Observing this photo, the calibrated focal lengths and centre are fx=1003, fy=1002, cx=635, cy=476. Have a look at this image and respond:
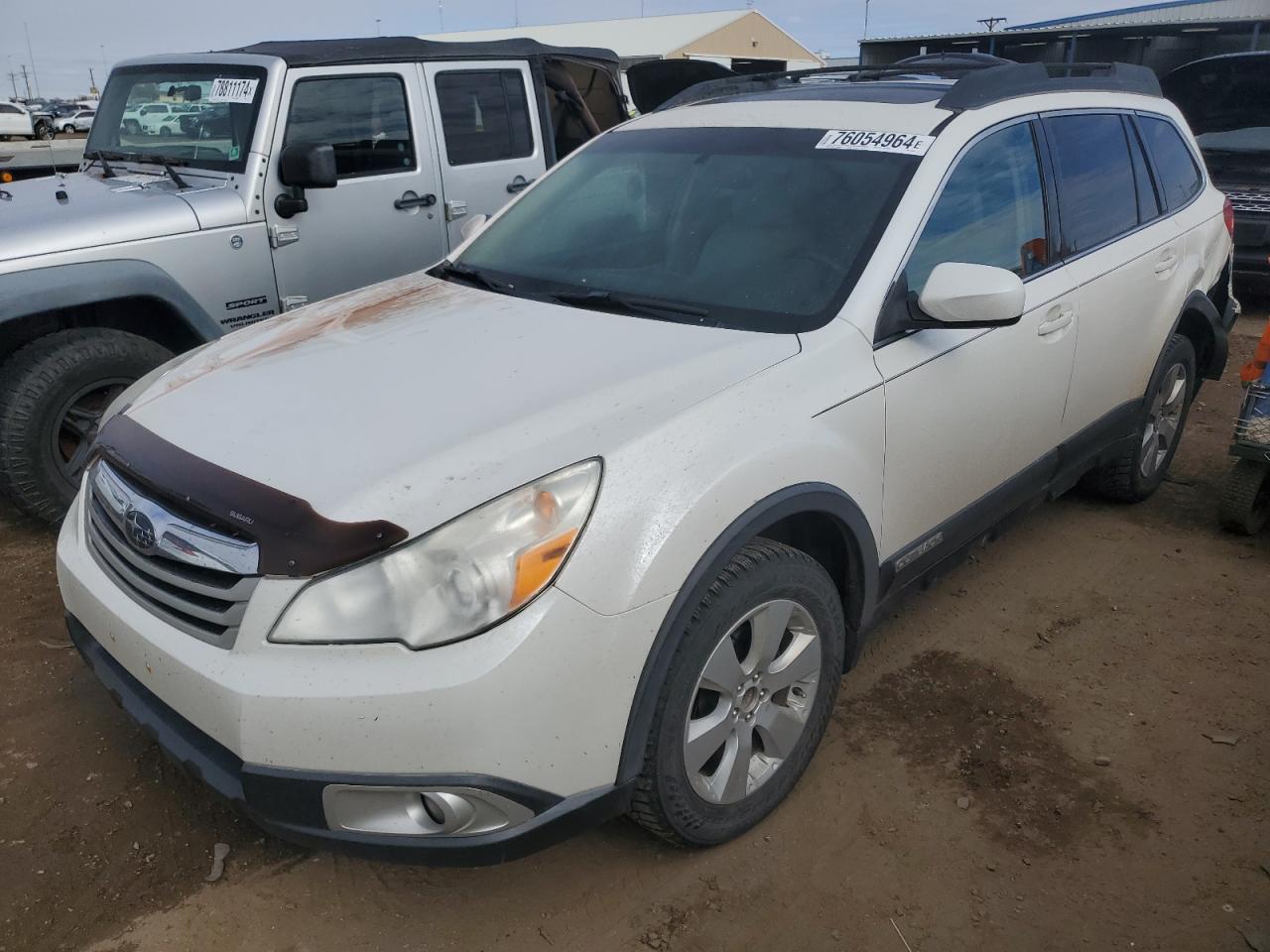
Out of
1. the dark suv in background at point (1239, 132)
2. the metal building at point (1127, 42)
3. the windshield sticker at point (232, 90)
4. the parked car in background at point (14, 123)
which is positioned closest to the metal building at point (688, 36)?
the parked car in background at point (14, 123)

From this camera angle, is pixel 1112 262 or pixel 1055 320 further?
pixel 1112 262

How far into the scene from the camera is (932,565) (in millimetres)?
3096

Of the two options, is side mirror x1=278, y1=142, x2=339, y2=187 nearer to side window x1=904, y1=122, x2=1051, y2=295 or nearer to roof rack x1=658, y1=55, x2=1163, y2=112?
roof rack x1=658, y1=55, x2=1163, y2=112

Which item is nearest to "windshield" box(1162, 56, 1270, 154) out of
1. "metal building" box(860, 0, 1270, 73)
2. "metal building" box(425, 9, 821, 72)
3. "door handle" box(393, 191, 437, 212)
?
"door handle" box(393, 191, 437, 212)

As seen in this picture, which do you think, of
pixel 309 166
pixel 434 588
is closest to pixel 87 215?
pixel 309 166

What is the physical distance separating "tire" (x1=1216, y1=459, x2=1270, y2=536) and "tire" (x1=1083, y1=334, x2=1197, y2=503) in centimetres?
34

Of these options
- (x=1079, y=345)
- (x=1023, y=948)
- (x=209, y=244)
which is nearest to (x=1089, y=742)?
(x=1023, y=948)

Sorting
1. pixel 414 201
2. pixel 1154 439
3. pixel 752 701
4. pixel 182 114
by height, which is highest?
pixel 182 114

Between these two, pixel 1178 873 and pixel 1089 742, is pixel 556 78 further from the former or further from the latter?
pixel 1178 873

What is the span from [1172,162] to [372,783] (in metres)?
4.21

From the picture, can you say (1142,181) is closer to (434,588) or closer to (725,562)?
(725,562)

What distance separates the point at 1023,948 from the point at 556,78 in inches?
223

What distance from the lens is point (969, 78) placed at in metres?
3.15

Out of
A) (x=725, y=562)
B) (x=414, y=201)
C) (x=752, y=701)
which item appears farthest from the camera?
(x=414, y=201)
